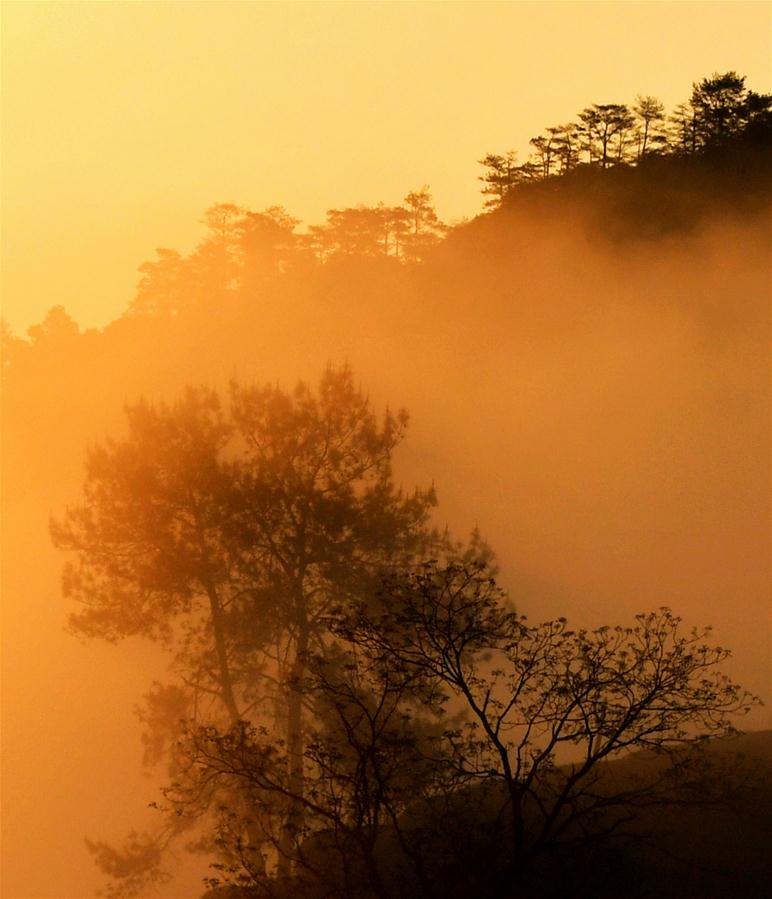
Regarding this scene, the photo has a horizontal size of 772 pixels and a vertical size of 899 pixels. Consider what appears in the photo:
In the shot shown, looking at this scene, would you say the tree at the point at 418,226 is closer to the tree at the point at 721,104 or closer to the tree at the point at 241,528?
the tree at the point at 721,104

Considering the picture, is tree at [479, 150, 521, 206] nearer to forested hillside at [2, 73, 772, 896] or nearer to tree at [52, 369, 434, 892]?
forested hillside at [2, 73, 772, 896]

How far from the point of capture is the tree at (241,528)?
31625 mm

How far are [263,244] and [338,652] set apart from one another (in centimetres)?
10256

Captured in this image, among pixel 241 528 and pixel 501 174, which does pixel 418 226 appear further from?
pixel 241 528

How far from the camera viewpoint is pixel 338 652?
31562mm

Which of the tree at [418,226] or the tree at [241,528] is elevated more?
the tree at [418,226]

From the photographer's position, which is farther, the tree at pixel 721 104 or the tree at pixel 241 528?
the tree at pixel 721 104

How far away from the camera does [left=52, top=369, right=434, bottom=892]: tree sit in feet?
104

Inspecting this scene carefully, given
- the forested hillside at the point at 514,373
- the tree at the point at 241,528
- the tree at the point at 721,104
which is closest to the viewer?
the tree at the point at 241,528

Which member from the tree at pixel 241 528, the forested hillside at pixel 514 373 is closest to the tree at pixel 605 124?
the forested hillside at pixel 514 373

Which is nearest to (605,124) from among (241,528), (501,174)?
(501,174)

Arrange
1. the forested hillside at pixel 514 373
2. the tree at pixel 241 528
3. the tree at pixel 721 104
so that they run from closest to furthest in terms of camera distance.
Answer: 1. the tree at pixel 241 528
2. the forested hillside at pixel 514 373
3. the tree at pixel 721 104

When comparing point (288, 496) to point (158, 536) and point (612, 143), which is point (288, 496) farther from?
point (612, 143)

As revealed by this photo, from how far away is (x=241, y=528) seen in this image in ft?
104
